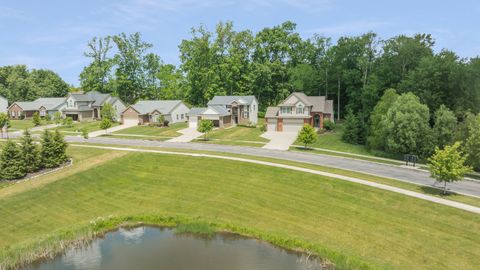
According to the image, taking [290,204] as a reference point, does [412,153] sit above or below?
above

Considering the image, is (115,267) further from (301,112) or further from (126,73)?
(126,73)

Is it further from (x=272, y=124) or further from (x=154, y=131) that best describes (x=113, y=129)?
(x=272, y=124)

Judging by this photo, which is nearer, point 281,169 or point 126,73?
point 281,169

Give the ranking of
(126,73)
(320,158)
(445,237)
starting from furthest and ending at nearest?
(126,73) < (320,158) < (445,237)

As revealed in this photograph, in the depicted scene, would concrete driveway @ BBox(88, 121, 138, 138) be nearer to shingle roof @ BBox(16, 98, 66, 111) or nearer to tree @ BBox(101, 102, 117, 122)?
tree @ BBox(101, 102, 117, 122)

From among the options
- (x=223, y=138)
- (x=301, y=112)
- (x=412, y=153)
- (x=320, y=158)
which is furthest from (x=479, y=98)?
(x=223, y=138)

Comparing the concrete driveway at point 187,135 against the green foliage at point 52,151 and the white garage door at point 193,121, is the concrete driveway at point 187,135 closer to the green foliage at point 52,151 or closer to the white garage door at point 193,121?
the white garage door at point 193,121

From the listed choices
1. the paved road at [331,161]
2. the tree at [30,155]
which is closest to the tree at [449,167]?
the paved road at [331,161]

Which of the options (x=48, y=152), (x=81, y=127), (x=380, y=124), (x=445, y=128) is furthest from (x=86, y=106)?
(x=445, y=128)
